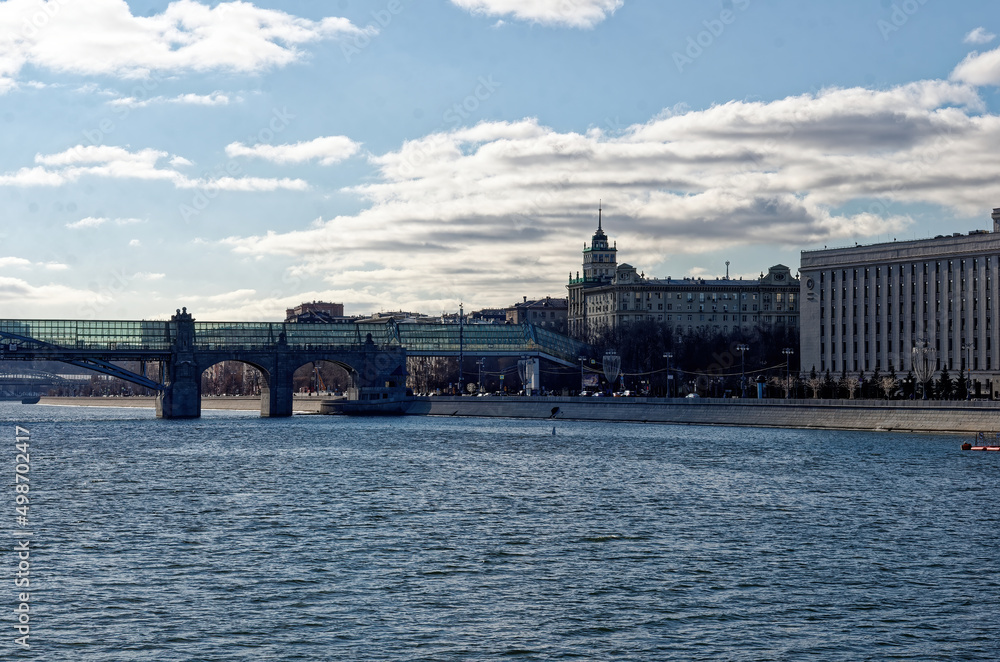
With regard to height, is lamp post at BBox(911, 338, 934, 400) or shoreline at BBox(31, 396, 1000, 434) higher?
lamp post at BBox(911, 338, 934, 400)

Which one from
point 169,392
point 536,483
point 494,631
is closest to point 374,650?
point 494,631

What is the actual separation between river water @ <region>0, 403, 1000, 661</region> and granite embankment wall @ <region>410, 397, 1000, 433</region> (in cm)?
1939

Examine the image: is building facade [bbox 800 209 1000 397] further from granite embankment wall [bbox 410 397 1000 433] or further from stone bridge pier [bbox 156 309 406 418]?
stone bridge pier [bbox 156 309 406 418]

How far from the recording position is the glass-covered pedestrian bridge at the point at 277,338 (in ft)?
412

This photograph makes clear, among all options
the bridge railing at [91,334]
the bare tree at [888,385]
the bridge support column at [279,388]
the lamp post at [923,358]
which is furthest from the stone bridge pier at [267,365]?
the lamp post at [923,358]

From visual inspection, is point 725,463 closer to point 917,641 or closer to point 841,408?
point 841,408

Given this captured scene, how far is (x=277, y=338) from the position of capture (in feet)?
472

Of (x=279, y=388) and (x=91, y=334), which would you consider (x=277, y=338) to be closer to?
(x=279, y=388)

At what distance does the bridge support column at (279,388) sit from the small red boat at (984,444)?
273 ft

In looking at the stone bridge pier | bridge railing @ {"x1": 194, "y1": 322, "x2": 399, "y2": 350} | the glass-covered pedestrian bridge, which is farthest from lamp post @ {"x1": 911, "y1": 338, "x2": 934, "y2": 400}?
bridge railing @ {"x1": 194, "y1": 322, "x2": 399, "y2": 350}

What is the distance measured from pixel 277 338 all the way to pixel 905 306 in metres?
66.7

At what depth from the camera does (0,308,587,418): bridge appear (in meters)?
126

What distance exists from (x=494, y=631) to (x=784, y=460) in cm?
4270

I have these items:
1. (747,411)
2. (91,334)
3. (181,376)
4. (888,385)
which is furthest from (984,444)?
(91,334)
